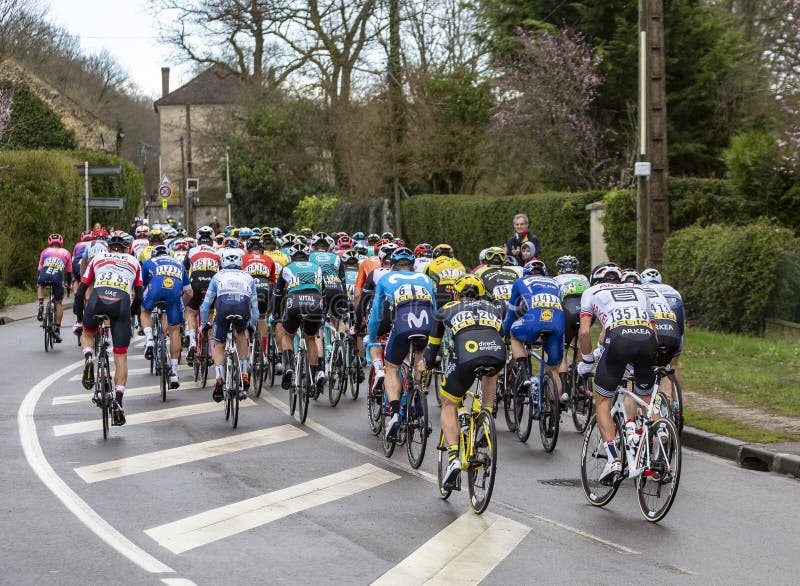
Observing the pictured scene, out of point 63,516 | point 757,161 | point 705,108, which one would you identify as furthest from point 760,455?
point 705,108

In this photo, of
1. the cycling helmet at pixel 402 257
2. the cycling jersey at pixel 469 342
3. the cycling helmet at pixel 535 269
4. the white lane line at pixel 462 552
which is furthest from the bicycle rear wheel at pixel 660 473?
the cycling helmet at pixel 535 269

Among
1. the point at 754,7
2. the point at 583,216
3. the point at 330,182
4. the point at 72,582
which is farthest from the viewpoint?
the point at 330,182

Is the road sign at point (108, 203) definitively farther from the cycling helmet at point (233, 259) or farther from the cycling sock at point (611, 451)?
the cycling sock at point (611, 451)

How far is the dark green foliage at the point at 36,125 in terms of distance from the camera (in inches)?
2299

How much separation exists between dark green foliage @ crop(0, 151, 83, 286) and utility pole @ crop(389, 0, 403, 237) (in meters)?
10.9

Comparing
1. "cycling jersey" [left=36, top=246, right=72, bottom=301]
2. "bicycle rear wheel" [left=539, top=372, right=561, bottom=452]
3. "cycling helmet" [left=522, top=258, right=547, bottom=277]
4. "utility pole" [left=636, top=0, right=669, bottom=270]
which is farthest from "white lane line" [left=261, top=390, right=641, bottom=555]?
"cycling jersey" [left=36, top=246, right=72, bottom=301]

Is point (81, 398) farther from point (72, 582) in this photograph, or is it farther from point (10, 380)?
point (72, 582)

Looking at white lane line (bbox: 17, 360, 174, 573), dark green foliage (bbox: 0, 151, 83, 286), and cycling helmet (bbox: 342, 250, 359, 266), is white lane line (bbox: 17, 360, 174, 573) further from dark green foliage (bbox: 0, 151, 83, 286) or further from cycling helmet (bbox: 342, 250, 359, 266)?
dark green foliage (bbox: 0, 151, 83, 286)

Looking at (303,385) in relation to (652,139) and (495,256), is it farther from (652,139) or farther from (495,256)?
(652,139)

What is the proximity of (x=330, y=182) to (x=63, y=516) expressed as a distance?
171 feet

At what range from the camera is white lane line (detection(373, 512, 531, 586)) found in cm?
727

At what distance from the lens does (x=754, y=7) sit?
129 feet

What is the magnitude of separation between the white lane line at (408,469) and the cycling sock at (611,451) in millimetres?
715

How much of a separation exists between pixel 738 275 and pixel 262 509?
12698mm
